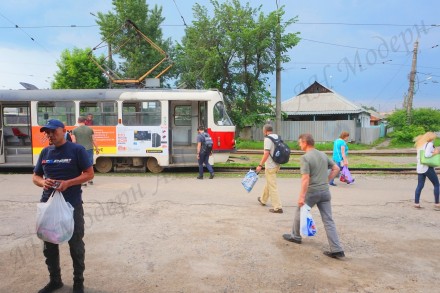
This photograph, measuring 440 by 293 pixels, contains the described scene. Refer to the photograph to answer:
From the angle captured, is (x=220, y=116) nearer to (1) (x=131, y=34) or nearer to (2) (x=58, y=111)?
(2) (x=58, y=111)

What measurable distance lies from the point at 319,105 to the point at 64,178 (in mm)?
31245

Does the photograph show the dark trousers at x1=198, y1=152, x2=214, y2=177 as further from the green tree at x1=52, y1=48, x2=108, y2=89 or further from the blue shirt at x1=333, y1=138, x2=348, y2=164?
the green tree at x1=52, y1=48, x2=108, y2=89

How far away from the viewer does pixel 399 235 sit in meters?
5.93

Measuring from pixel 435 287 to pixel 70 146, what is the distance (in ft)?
14.1

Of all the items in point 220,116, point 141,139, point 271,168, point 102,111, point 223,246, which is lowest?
point 223,246

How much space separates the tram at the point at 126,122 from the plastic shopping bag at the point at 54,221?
340 inches

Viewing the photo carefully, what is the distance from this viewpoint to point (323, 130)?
2862cm

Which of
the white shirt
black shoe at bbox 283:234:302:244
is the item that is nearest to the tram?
the white shirt

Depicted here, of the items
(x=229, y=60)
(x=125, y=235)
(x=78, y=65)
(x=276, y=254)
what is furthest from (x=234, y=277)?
(x=78, y=65)

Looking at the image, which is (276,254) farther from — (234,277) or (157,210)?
(157,210)

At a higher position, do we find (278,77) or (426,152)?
(278,77)

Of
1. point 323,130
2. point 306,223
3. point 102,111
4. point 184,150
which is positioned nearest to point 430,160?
point 306,223

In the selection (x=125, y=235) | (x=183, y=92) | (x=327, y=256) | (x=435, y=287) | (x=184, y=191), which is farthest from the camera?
(x=183, y=92)

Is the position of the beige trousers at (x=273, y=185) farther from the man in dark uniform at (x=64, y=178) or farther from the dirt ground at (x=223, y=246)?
the man in dark uniform at (x=64, y=178)
